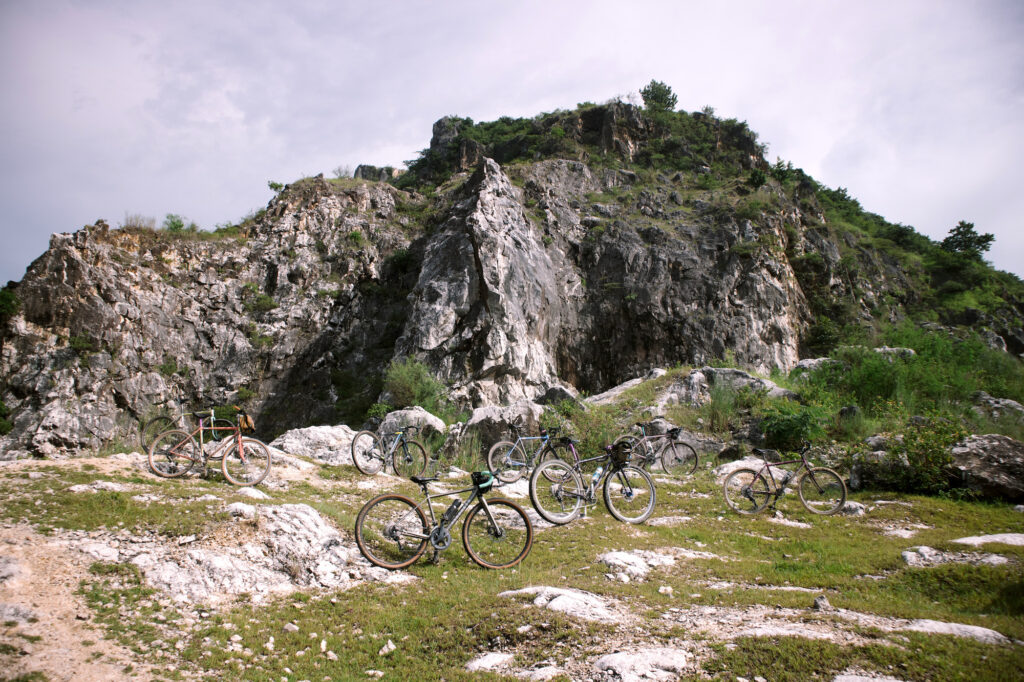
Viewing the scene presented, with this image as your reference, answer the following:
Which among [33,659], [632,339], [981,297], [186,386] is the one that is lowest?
[33,659]

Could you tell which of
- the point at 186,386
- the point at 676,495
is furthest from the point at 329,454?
the point at 186,386

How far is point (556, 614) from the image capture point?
12.7ft

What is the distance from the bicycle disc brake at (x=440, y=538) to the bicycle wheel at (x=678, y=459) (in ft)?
25.0

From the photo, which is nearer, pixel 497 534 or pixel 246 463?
pixel 497 534

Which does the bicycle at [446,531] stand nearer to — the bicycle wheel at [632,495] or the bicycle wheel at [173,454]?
the bicycle wheel at [632,495]

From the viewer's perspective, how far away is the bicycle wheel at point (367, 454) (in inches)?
411

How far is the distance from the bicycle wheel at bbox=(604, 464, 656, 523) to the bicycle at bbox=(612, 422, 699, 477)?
3.32 metres

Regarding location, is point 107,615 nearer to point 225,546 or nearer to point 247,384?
point 225,546

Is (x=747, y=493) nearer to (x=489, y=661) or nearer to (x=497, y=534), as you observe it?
(x=497, y=534)

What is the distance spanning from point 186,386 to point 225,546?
2210 cm

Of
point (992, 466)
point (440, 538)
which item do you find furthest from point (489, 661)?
point (992, 466)

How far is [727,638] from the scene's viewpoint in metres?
3.41

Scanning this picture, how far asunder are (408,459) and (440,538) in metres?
5.43

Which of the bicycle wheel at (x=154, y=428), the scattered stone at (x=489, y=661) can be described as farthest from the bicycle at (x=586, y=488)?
the bicycle wheel at (x=154, y=428)
